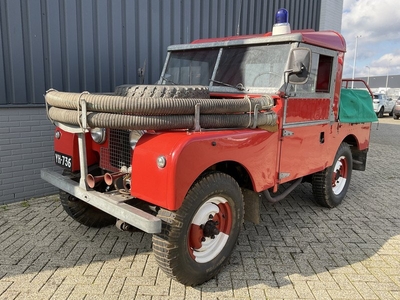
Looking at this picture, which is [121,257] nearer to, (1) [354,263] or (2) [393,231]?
(1) [354,263]

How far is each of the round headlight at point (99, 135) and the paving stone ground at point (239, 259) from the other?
46.0 inches

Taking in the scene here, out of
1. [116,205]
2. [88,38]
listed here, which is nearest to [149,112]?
[116,205]

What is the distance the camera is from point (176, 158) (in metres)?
2.52

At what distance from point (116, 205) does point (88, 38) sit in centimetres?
357

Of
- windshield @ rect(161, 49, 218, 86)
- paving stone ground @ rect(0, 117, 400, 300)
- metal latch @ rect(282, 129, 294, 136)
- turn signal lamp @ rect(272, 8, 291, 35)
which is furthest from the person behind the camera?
windshield @ rect(161, 49, 218, 86)

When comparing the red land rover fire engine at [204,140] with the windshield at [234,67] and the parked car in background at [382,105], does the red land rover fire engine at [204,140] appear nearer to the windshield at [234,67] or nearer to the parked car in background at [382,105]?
the windshield at [234,67]

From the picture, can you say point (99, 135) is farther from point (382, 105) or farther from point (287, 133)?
point (382, 105)

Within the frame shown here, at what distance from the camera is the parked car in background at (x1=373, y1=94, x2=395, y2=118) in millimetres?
22719

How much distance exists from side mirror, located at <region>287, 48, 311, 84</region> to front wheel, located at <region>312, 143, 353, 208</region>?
6.12ft

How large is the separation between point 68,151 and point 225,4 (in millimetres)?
5413

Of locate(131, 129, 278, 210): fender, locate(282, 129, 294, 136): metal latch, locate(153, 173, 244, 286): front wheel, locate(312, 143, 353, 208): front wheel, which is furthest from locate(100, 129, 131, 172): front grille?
locate(312, 143, 353, 208): front wheel

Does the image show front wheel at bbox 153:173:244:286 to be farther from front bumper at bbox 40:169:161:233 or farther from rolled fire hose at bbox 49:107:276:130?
rolled fire hose at bbox 49:107:276:130

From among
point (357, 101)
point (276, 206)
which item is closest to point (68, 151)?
point (276, 206)

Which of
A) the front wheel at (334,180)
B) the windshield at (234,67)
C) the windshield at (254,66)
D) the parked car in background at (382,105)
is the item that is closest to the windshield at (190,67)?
the windshield at (234,67)
